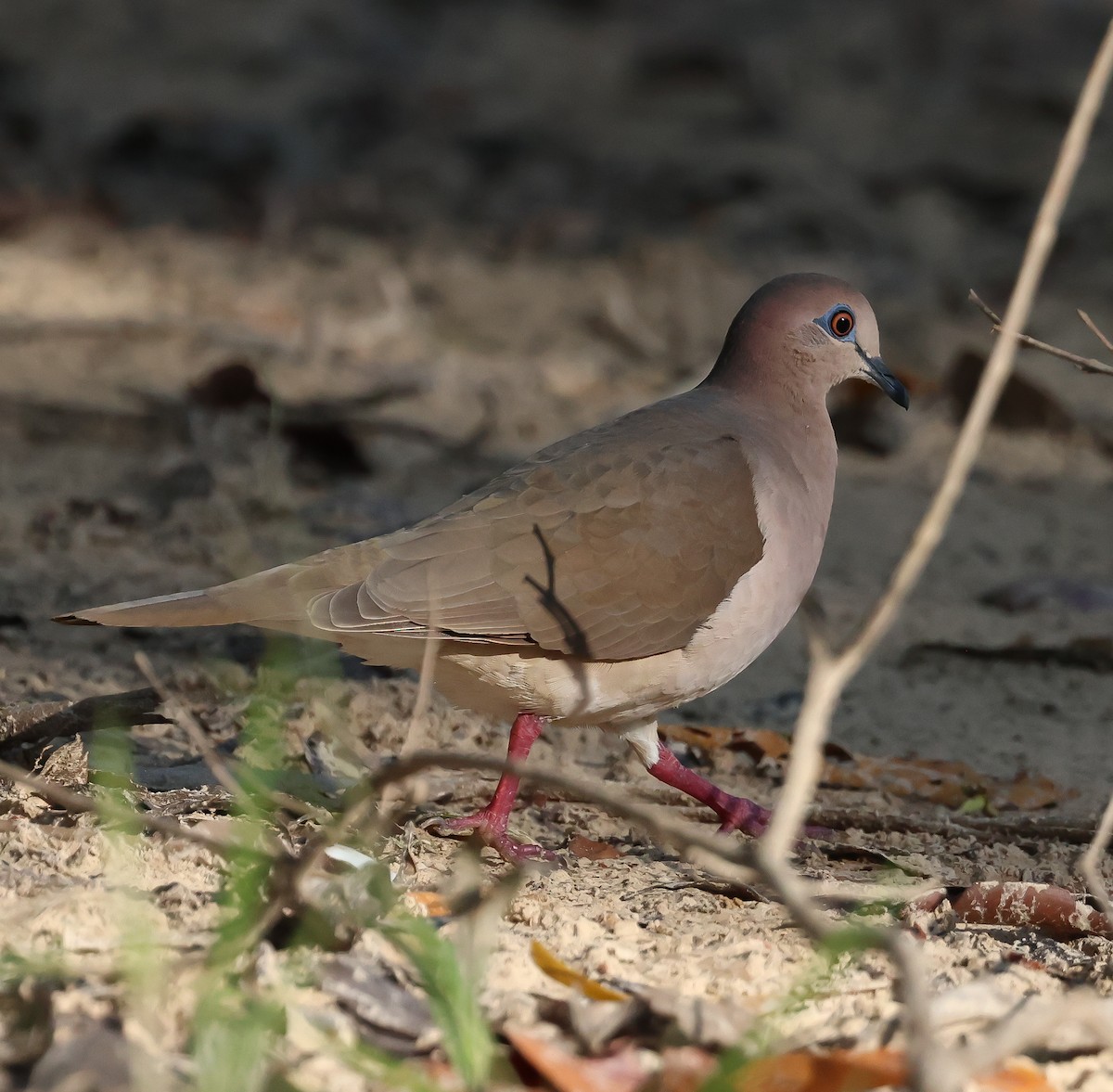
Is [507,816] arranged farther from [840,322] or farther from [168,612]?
[840,322]

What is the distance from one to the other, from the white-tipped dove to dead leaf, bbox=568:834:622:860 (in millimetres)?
117

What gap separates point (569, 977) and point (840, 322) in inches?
89.7

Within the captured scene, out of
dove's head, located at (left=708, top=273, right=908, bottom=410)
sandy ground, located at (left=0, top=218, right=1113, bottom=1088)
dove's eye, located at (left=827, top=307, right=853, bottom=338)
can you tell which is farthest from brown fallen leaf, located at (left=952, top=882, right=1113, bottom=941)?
dove's eye, located at (left=827, top=307, right=853, bottom=338)

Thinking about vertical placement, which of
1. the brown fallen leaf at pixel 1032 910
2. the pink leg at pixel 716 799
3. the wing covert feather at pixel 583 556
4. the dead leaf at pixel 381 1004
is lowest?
the pink leg at pixel 716 799

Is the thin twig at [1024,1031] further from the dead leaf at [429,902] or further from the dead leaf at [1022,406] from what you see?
the dead leaf at [1022,406]

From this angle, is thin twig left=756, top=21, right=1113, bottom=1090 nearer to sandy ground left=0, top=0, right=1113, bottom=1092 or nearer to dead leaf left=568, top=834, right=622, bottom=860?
sandy ground left=0, top=0, right=1113, bottom=1092

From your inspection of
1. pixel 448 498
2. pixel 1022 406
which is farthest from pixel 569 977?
pixel 1022 406

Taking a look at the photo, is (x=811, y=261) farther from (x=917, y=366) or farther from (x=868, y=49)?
(x=868, y=49)

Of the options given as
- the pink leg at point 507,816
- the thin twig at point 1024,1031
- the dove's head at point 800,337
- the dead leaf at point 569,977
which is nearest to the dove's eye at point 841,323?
the dove's head at point 800,337

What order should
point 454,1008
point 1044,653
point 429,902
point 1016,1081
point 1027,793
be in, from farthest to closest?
point 1044,653 < point 1027,793 < point 429,902 < point 1016,1081 < point 454,1008

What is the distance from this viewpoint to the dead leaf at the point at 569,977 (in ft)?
7.86

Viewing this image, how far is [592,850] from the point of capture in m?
3.42

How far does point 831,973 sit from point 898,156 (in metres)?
9.19

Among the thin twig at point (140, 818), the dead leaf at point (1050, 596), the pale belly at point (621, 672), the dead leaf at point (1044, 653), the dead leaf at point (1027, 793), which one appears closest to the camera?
the thin twig at point (140, 818)
